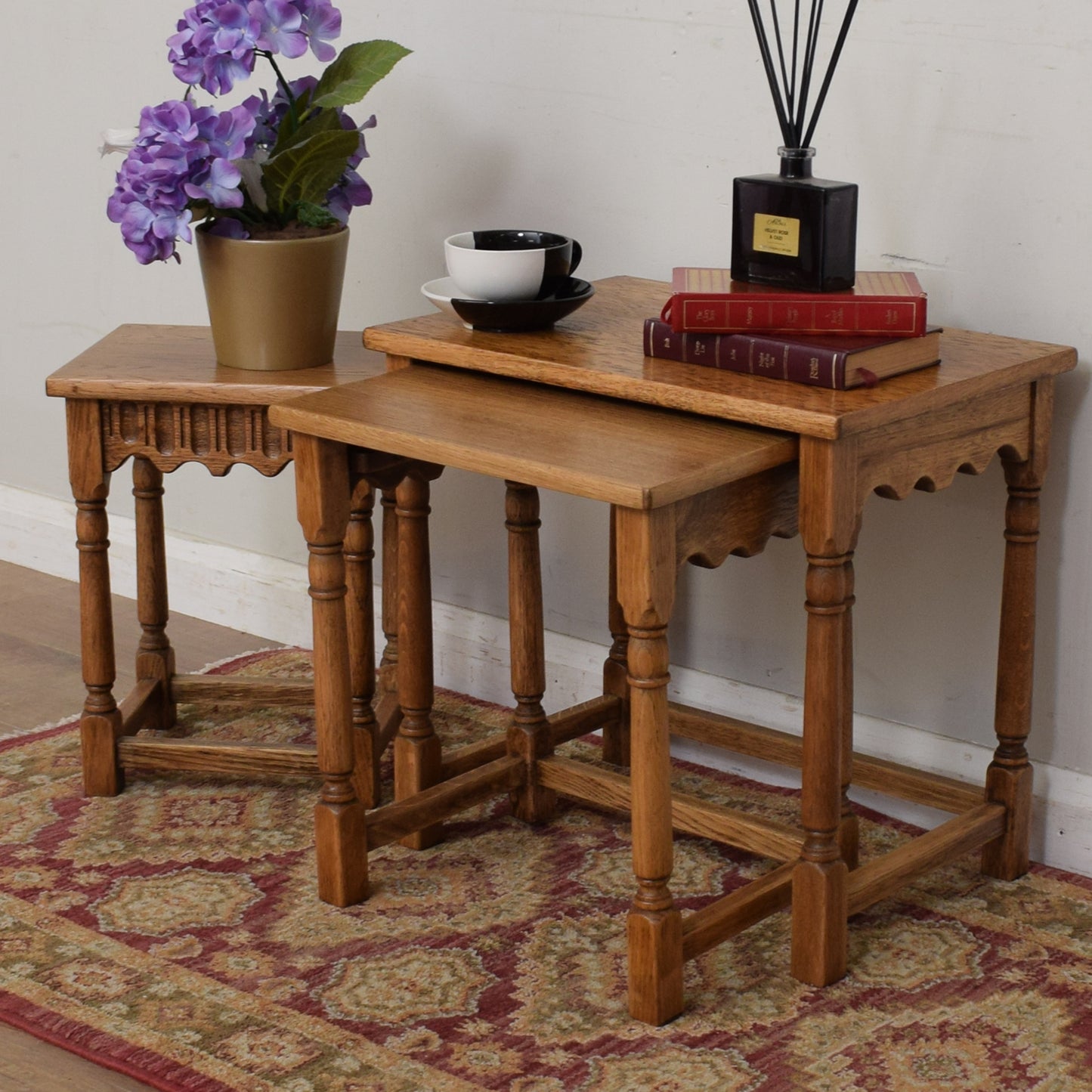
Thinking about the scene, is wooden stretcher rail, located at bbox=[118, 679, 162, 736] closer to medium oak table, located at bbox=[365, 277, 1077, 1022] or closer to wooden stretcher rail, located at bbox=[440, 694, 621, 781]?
wooden stretcher rail, located at bbox=[440, 694, 621, 781]

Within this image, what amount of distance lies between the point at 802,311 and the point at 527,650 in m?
0.71

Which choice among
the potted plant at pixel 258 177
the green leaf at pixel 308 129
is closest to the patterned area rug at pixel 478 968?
the potted plant at pixel 258 177

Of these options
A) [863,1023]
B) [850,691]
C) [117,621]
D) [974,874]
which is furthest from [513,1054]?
[117,621]

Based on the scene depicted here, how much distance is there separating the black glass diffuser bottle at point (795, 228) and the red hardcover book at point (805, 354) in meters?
0.11

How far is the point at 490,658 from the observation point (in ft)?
9.32

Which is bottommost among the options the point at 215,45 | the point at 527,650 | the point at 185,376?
the point at 527,650

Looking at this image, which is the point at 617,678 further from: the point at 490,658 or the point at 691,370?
the point at 691,370

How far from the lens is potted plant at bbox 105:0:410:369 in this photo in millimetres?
2168

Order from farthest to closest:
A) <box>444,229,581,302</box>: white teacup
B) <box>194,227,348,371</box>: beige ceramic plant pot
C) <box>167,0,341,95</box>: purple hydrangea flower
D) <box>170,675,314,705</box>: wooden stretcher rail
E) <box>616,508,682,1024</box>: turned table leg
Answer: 1. <box>170,675,314,705</box>: wooden stretcher rail
2. <box>194,227,348,371</box>: beige ceramic plant pot
3. <box>167,0,341,95</box>: purple hydrangea flower
4. <box>444,229,581,302</box>: white teacup
5. <box>616,508,682,1024</box>: turned table leg

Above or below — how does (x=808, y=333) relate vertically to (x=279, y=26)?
below

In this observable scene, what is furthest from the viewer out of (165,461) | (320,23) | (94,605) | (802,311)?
(94,605)

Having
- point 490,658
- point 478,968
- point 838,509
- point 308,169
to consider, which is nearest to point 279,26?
point 308,169

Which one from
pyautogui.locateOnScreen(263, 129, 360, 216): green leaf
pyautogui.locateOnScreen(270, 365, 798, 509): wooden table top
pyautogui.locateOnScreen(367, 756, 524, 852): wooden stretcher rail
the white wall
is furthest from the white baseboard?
pyautogui.locateOnScreen(263, 129, 360, 216): green leaf

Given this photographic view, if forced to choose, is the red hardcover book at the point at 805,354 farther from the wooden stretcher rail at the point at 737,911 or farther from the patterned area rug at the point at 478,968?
the patterned area rug at the point at 478,968
